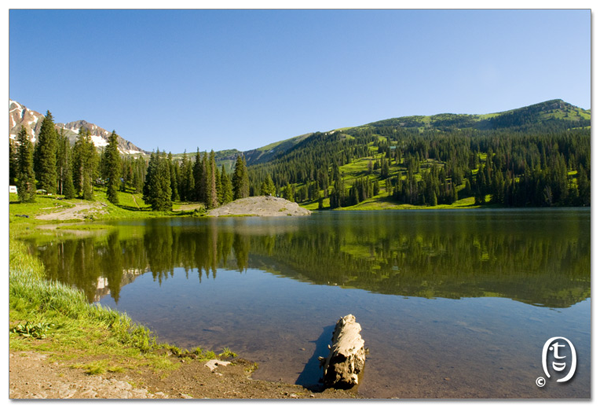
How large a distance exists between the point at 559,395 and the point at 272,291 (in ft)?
40.9

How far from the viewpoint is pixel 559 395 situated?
26.5 ft

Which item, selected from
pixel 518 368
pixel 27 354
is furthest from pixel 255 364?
pixel 518 368

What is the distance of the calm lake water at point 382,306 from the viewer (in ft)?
29.5

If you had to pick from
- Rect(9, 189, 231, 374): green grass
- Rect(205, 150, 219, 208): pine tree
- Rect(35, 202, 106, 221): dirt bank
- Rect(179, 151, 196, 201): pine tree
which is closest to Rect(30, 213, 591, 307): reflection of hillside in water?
Rect(9, 189, 231, 374): green grass

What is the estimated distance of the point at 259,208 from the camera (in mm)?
118938

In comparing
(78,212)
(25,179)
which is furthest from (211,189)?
(25,179)

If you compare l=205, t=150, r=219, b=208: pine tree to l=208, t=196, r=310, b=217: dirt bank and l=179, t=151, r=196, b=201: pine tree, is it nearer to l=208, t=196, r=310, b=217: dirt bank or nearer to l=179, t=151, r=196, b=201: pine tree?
l=208, t=196, r=310, b=217: dirt bank

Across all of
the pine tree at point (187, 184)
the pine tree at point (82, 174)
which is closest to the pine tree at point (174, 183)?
the pine tree at point (187, 184)

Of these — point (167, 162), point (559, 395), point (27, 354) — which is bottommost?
point (559, 395)

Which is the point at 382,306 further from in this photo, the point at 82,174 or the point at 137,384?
the point at 82,174

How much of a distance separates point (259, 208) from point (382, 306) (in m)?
106

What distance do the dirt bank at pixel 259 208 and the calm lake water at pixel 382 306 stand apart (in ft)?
269

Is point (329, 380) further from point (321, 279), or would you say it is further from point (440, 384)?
point (321, 279)

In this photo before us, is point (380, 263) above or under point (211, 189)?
under
